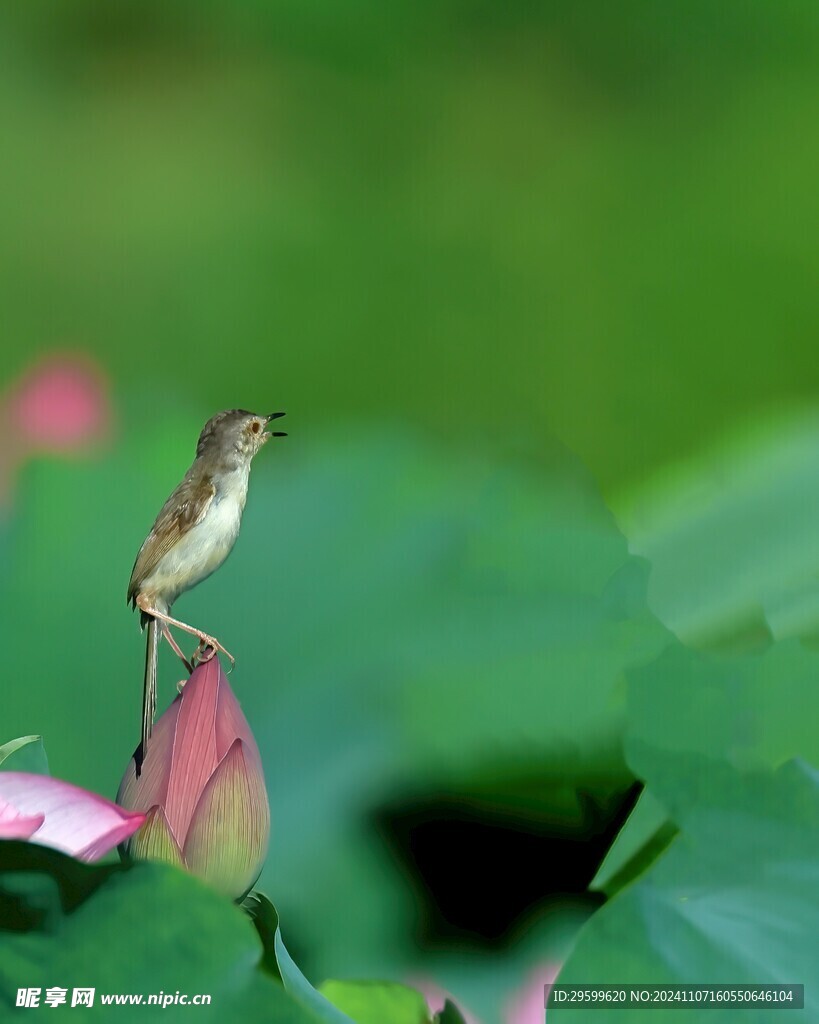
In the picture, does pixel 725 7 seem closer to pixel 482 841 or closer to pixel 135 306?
pixel 135 306

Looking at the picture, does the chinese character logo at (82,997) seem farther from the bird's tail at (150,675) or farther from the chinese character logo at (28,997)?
the bird's tail at (150,675)

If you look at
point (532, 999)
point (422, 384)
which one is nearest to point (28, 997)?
point (532, 999)

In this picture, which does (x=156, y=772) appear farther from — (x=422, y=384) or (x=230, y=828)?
(x=422, y=384)

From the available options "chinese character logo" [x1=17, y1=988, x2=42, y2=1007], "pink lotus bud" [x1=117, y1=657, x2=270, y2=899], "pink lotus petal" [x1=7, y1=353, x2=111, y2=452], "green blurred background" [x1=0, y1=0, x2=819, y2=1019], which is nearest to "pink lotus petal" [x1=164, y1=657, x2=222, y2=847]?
"pink lotus bud" [x1=117, y1=657, x2=270, y2=899]

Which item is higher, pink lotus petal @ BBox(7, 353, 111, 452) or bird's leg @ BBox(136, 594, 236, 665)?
pink lotus petal @ BBox(7, 353, 111, 452)

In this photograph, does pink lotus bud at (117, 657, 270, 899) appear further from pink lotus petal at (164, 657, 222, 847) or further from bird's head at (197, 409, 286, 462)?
bird's head at (197, 409, 286, 462)

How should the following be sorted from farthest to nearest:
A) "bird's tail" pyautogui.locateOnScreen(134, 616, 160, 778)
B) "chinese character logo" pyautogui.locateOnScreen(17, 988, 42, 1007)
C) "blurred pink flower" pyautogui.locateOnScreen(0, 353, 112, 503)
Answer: "blurred pink flower" pyautogui.locateOnScreen(0, 353, 112, 503)
"bird's tail" pyautogui.locateOnScreen(134, 616, 160, 778)
"chinese character logo" pyautogui.locateOnScreen(17, 988, 42, 1007)

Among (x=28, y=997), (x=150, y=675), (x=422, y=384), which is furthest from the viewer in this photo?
(x=422, y=384)
